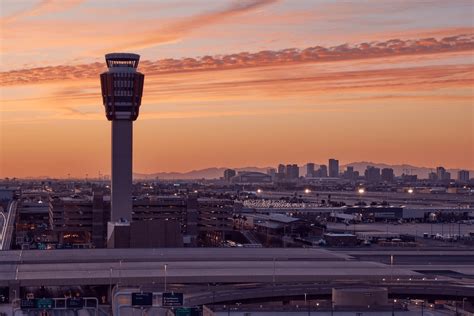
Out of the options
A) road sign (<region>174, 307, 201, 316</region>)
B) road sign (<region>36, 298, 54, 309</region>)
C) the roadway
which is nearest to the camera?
road sign (<region>174, 307, 201, 316</region>)

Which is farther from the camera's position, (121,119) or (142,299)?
(121,119)

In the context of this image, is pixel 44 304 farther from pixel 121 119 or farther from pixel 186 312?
pixel 121 119

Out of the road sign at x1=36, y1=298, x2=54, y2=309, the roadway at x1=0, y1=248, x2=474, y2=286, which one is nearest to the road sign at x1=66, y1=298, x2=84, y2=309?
the road sign at x1=36, y1=298, x2=54, y2=309

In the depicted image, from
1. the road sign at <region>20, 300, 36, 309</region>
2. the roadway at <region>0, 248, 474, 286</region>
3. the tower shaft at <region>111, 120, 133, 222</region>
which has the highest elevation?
the tower shaft at <region>111, 120, 133, 222</region>

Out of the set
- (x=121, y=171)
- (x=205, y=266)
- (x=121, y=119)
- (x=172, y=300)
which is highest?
(x=121, y=119)

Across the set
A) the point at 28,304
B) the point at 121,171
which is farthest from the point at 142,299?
the point at 121,171

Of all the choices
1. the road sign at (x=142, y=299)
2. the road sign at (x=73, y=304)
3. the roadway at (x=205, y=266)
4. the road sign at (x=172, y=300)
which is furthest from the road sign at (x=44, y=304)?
the roadway at (x=205, y=266)

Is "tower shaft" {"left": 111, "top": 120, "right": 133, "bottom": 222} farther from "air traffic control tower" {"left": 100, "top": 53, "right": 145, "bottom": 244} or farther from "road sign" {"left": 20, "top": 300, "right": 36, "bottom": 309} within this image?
"road sign" {"left": 20, "top": 300, "right": 36, "bottom": 309}

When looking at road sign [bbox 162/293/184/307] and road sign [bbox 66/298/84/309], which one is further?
road sign [bbox 162/293/184/307]
